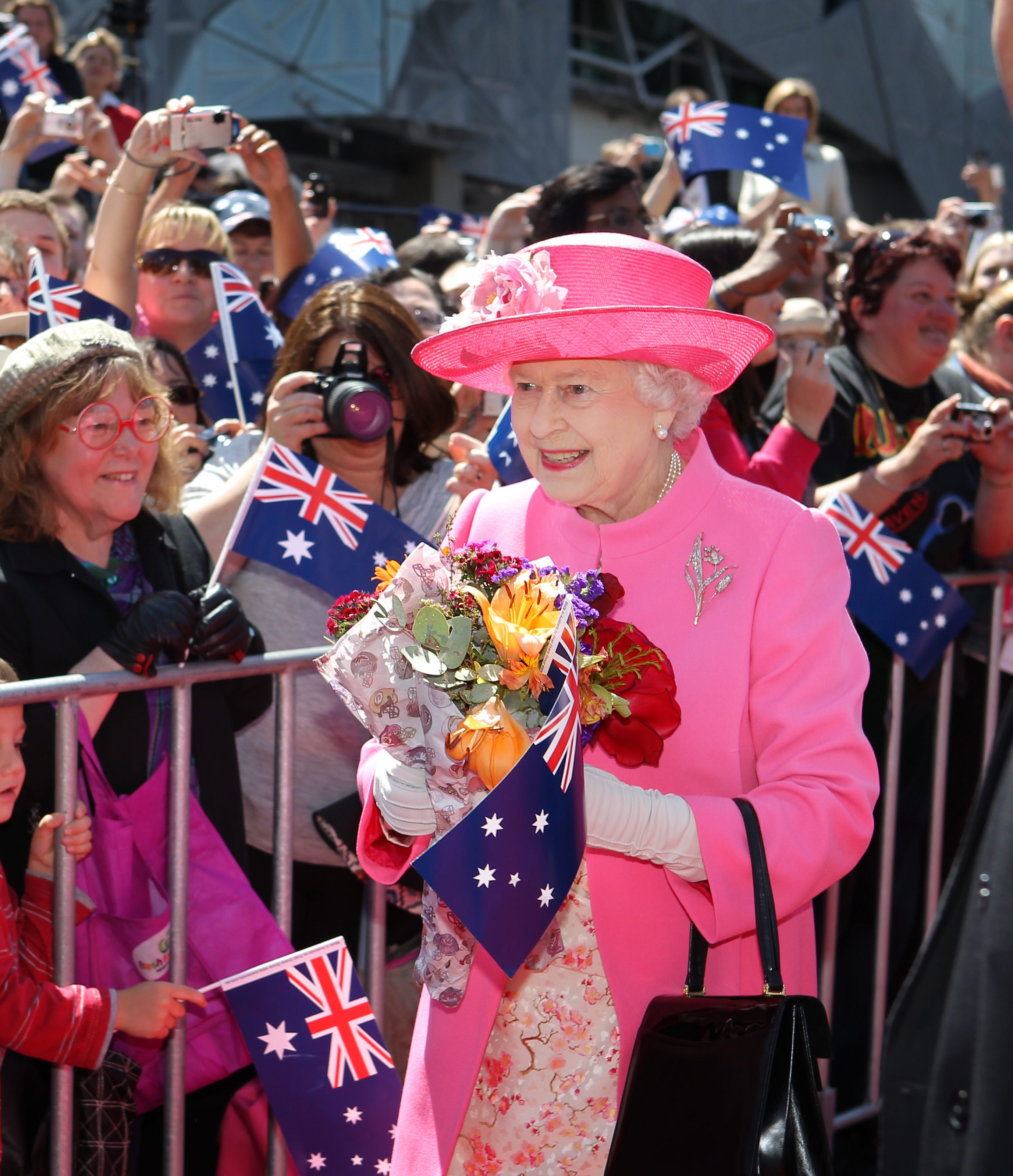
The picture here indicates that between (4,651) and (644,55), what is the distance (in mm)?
19317

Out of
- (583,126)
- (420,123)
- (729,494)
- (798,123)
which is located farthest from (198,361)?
(583,126)

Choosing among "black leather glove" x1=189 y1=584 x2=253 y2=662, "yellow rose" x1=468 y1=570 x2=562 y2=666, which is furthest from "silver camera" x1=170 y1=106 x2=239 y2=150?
"yellow rose" x1=468 y1=570 x2=562 y2=666

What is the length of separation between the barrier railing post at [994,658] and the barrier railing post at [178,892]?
2238 millimetres

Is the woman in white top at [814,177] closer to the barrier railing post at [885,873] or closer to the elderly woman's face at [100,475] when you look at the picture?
the barrier railing post at [885,873]

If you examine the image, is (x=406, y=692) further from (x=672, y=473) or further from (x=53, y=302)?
(x=53, y=302)

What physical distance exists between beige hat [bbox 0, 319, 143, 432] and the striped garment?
2.92 feet

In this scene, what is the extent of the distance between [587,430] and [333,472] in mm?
1114

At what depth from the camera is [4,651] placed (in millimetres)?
2369

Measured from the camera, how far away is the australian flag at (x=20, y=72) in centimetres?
519

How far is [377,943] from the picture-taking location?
269 centimetres

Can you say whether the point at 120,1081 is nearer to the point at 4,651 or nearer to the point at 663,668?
the point at 4,651

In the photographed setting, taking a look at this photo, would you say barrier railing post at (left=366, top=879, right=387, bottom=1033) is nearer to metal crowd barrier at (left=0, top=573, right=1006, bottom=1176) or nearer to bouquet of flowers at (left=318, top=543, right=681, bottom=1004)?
metal crowd barrier at (left=0, top=573, right=1006, bottom=1176)

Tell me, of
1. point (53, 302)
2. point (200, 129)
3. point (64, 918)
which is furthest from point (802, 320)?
point (64, 918)

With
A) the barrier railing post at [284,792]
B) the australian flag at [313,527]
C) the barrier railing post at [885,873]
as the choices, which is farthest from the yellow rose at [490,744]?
the barrier railing post at [885,873]
